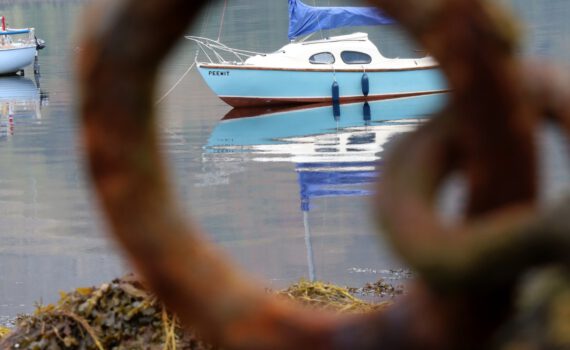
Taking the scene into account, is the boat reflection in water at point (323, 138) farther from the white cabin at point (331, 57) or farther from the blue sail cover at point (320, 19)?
the blue sail cover at point (320, 19)

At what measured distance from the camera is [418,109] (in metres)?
31.6

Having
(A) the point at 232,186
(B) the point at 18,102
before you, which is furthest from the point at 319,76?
(A) the point at 232,186

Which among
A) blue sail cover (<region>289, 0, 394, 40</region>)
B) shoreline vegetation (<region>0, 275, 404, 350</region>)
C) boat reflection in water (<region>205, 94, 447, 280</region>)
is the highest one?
blue sail cover (<region>289, 0, 394, 40</region>)

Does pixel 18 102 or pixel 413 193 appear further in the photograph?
pixel 18 102

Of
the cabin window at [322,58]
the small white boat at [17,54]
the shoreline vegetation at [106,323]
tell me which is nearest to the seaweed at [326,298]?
the shoreline vegetation at [106,323]

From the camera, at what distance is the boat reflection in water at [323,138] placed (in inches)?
773

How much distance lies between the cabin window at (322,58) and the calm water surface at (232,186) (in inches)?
66.1

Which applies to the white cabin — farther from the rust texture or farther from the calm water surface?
the rust texture

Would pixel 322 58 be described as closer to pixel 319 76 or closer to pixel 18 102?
pixel 319 76

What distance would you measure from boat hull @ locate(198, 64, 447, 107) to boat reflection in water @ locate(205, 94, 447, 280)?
1.19ft

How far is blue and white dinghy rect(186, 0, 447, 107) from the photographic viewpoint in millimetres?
33719

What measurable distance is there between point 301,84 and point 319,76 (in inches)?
23.8

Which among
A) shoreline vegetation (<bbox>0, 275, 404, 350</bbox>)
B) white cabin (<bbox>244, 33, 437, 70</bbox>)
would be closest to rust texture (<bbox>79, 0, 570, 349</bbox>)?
shoreline vegetation (<bbox>0, 275, 404, 350</bbox>)

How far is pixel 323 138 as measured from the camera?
26203mm
